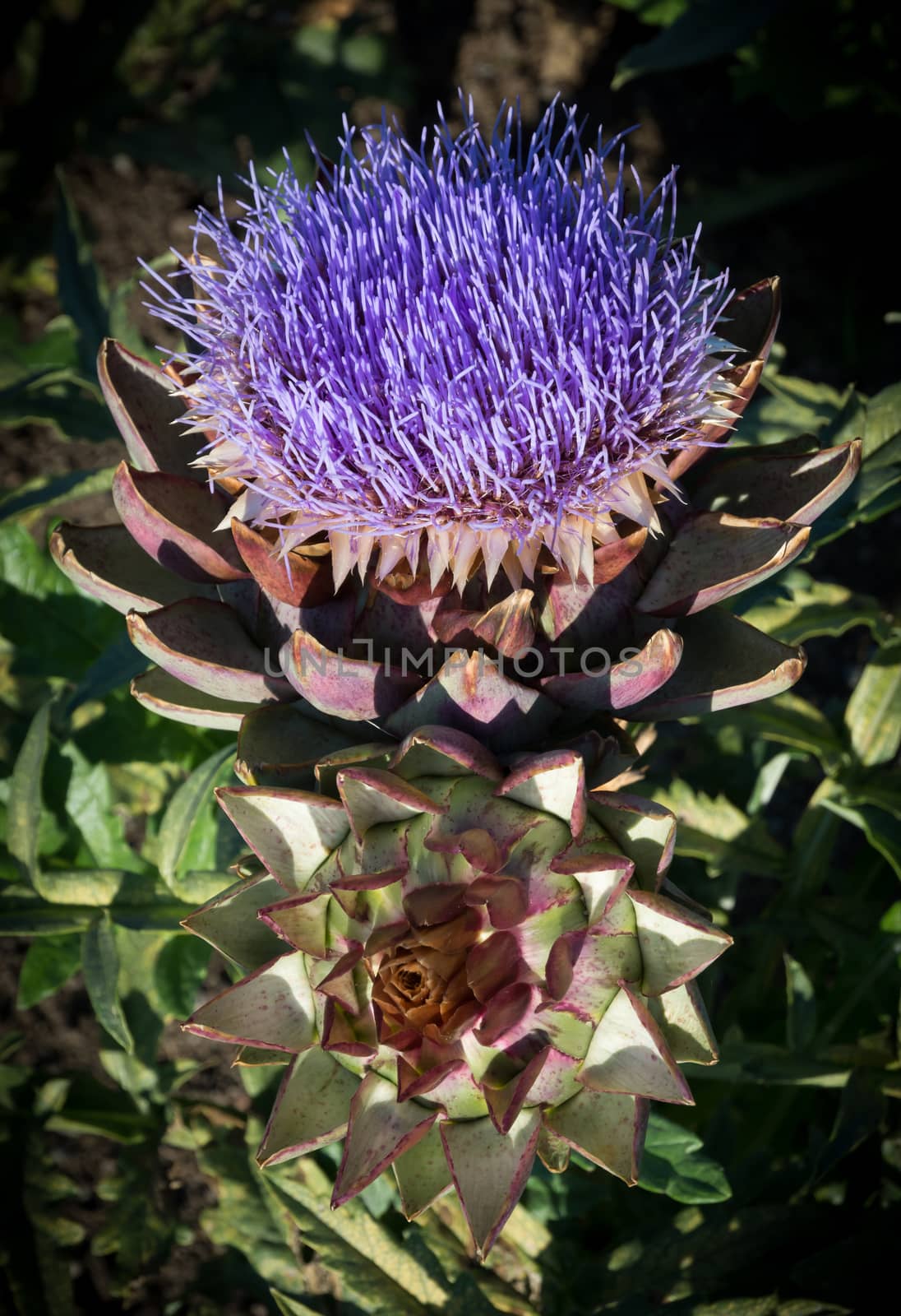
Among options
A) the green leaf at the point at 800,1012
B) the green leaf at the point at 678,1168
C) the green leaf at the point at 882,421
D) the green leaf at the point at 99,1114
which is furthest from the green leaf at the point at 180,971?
the green leaf at the point at 882,421

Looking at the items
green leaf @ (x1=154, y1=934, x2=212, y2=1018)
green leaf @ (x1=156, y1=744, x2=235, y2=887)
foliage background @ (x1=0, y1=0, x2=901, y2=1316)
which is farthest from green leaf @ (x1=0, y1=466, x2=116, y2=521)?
green leaf @ (x1=154, y1=934, x2=212, y2=1018)

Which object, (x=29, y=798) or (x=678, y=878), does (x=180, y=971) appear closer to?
→ (x=29, y=798)

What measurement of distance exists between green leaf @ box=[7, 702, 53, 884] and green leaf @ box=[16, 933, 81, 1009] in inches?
4.3

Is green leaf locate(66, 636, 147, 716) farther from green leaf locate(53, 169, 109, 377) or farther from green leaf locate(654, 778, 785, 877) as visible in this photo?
green leaf locate(654, 778, 785, 877)

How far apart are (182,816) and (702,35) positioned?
1.43 m

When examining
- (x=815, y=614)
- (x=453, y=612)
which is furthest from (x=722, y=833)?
(x=453, y=612)

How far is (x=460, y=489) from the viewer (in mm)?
901

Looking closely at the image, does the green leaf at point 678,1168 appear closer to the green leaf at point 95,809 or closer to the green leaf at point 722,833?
the green leaf at point 722,833

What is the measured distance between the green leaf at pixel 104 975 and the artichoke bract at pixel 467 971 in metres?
0.21

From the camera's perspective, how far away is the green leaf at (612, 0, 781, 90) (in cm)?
166

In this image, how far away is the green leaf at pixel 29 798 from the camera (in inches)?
41.3

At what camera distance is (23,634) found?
1.29 meters

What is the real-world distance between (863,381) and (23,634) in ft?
4.80

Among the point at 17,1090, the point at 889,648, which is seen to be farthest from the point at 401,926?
the point at 17,1090
